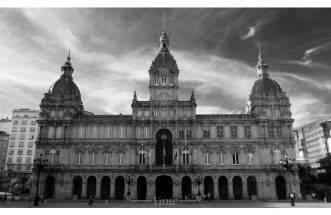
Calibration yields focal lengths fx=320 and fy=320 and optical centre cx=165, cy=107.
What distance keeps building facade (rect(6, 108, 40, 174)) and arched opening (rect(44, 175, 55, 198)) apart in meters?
33.9

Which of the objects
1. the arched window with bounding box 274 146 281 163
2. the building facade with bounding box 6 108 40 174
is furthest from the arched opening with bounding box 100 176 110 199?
the building facade with bounding box 6 108 40 174

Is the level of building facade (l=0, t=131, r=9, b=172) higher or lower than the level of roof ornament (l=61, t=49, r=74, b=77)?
lower

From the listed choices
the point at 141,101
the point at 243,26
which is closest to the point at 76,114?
the point at 141,101

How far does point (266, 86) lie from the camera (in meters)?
65.6

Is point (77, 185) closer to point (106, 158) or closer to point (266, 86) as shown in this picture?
point (106, 158)

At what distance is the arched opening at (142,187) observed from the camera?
59672 mm

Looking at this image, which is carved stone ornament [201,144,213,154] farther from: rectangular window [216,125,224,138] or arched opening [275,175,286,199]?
arched opening [275,175,286,199]

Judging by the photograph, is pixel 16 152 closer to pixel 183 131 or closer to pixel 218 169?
pixel 183 131

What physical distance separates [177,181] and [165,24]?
3545 cm

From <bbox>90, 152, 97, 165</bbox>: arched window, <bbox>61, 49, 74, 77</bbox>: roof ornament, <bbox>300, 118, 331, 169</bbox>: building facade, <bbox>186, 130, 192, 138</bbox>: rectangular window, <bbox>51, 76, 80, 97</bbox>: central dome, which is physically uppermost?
<bbox>61, 49, 74, 77</bbox>: roof ornament

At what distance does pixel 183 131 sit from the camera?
61781mm

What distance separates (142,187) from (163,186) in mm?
3955

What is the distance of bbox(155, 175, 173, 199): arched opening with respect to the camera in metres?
59.6

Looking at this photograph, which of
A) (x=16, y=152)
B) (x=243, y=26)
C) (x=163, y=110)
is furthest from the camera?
(x=16, y=152)
